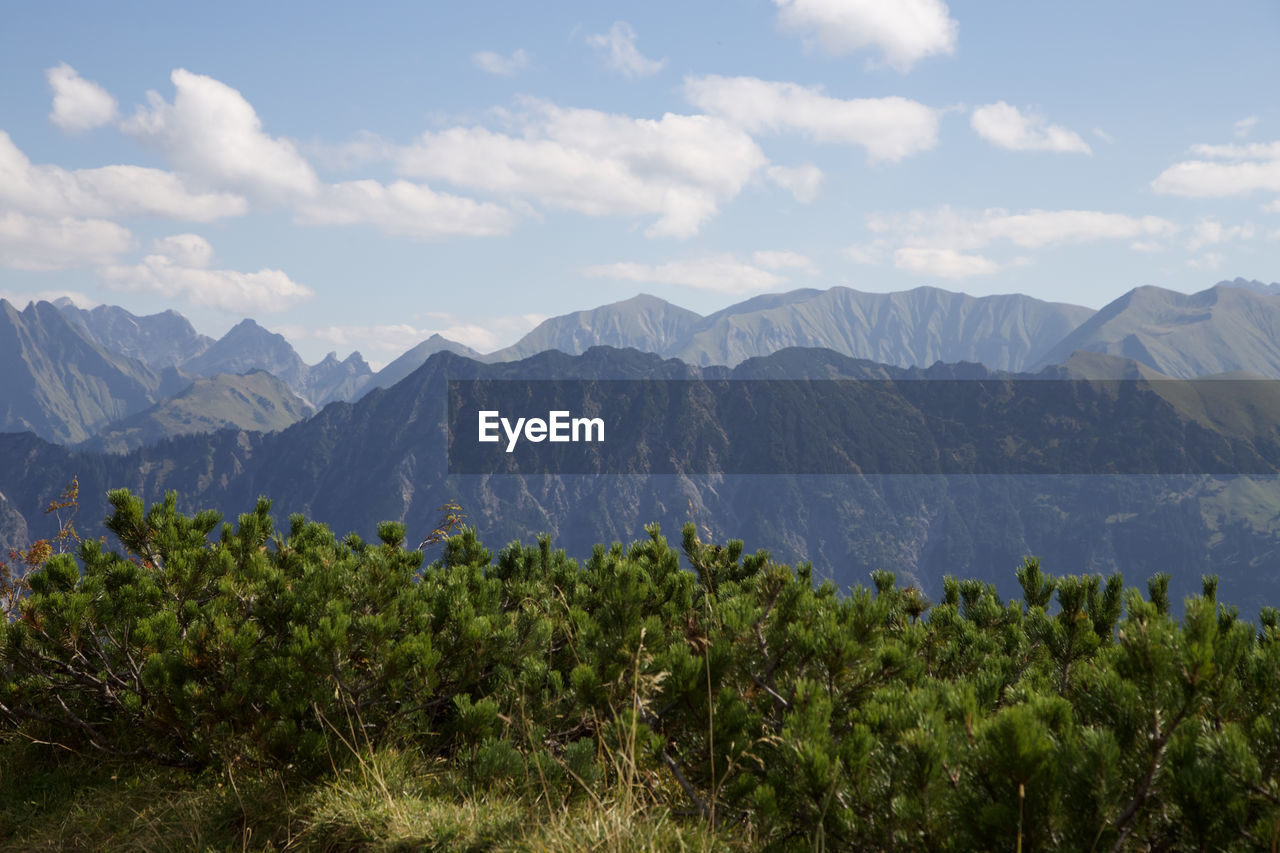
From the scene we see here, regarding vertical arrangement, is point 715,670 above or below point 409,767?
above

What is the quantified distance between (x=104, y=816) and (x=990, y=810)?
494 cm

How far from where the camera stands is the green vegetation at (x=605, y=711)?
2.67 metres

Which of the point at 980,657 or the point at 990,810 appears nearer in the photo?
the point at 990,810

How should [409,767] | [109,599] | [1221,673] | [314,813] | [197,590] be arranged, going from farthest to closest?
[197,590]
[109,599]
[409,767]
[314,813]
[1221,673]

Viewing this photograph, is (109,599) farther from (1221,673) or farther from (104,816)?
(1221,673)

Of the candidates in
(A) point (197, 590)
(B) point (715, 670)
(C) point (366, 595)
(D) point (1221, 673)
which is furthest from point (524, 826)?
(A) point (197, 590)

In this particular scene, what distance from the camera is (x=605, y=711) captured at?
4203mm

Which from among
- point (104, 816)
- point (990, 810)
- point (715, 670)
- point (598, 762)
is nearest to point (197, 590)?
point (104, 816)

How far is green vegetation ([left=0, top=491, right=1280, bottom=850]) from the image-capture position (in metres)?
2.67

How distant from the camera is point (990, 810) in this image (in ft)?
8.48

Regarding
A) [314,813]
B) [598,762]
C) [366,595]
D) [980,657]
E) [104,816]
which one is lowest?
[104,816]

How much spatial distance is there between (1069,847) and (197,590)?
542cm

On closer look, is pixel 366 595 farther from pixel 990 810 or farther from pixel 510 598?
pixel 990 810

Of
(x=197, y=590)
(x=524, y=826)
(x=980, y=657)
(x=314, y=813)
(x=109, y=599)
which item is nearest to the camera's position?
(x=524, y=826)
